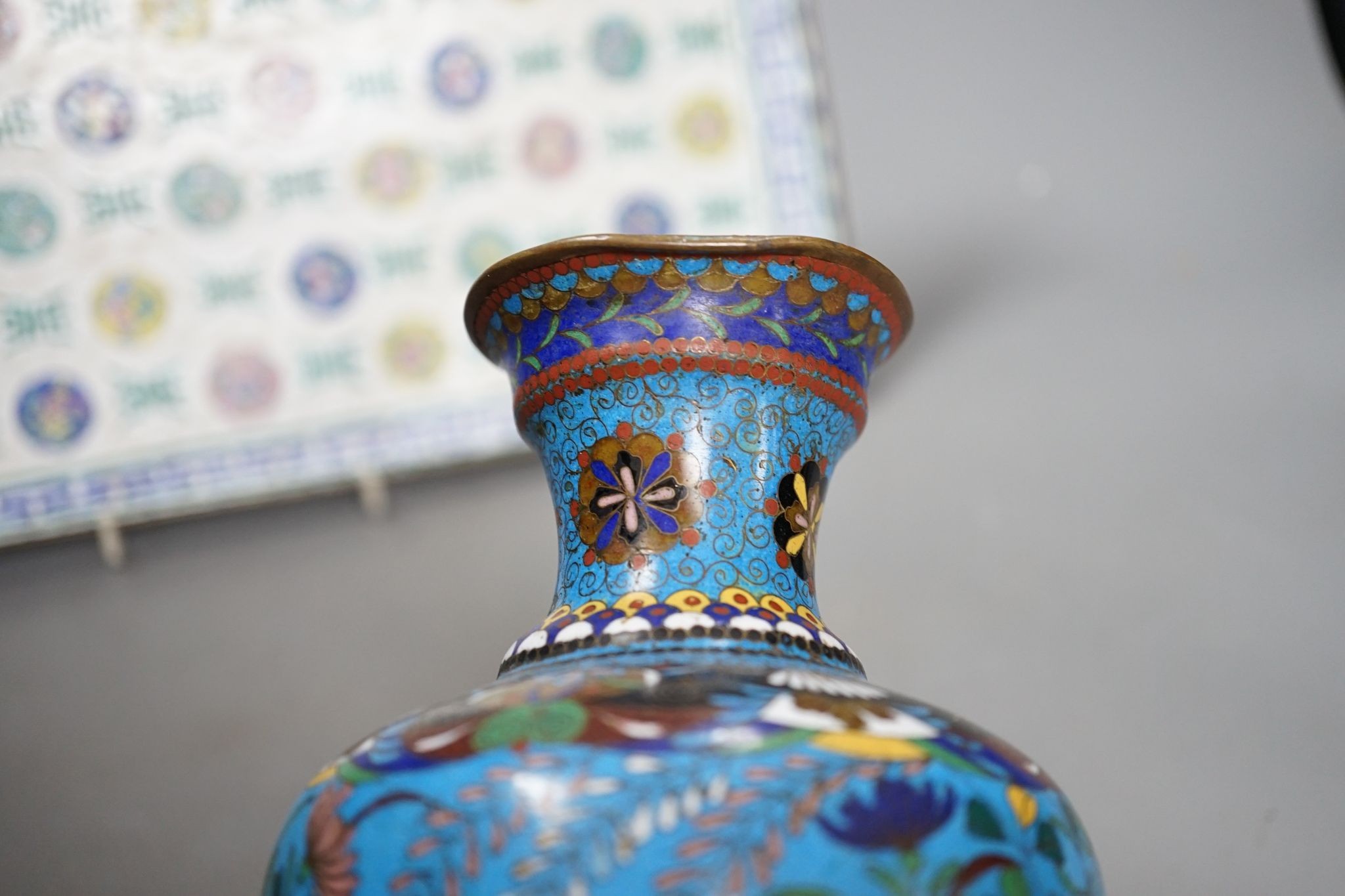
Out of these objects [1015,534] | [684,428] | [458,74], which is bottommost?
[1015,534]

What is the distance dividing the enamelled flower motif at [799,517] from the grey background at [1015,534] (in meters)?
0.39

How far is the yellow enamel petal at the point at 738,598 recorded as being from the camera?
2.06 ft

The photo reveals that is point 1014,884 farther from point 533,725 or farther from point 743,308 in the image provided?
point 743,308

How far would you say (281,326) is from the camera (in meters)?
1.17

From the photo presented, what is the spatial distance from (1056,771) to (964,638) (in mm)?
130

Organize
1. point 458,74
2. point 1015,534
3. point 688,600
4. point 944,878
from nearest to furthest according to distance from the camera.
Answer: point 944,878
point 688,600
point 1015,534
point 458,74

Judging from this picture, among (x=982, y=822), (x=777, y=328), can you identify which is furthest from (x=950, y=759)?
(x=777, y=328)

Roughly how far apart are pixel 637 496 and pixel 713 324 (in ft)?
0.33

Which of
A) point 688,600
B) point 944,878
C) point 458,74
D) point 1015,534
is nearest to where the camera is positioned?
point 944,878

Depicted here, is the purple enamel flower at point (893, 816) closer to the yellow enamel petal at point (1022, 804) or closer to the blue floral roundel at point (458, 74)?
the yellow enamel petal at point (1022, 804)

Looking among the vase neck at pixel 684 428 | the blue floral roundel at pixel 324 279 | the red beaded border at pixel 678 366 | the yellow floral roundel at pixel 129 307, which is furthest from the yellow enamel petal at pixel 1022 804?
the yellow floral roundel at pixel 129 307

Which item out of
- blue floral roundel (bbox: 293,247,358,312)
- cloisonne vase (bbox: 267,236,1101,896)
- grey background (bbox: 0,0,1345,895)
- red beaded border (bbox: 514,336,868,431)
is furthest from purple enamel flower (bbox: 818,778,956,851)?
blue floral roundel (bbox: 293,247,358,312)

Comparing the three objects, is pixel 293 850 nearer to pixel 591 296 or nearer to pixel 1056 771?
pixel 591 296

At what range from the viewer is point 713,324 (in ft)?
2.15
